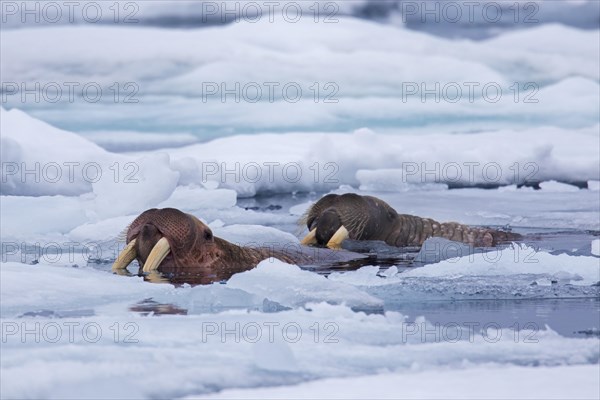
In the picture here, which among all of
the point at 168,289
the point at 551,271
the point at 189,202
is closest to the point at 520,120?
the point at 189,202

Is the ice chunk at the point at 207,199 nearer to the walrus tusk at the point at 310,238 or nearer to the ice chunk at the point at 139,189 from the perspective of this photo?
the ice chunk at the point at 139,189

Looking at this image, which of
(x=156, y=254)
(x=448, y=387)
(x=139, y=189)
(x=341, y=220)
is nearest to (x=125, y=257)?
(x=156, y=254)

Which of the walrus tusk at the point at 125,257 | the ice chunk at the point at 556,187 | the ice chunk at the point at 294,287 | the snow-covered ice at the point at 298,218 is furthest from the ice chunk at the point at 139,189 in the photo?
the ice chunk at the point at 556,187

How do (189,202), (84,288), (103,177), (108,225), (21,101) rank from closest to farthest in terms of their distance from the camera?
(84,288) → (108,225) → (103,177) → (189,202) → (21,101)

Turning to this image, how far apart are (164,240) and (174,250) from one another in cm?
11

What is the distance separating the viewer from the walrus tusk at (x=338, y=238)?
32.6 feet

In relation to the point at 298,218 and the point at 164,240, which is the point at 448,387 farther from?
the point at 298,218

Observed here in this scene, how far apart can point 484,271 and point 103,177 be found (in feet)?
18.8

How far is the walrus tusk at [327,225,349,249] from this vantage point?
391 inches

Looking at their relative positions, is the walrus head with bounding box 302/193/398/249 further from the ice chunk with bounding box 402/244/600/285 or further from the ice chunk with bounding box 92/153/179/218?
the ice chunk with bounding box 92/153/179/218

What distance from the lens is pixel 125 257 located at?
8125mm

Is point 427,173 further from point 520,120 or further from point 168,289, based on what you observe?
point 168,289

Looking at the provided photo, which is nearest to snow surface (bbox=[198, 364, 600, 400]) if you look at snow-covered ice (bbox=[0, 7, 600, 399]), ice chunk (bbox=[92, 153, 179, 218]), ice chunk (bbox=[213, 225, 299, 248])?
A: snow-covered ice (bbox=[0, 7, 600, 399])

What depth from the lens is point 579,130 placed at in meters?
18.7
